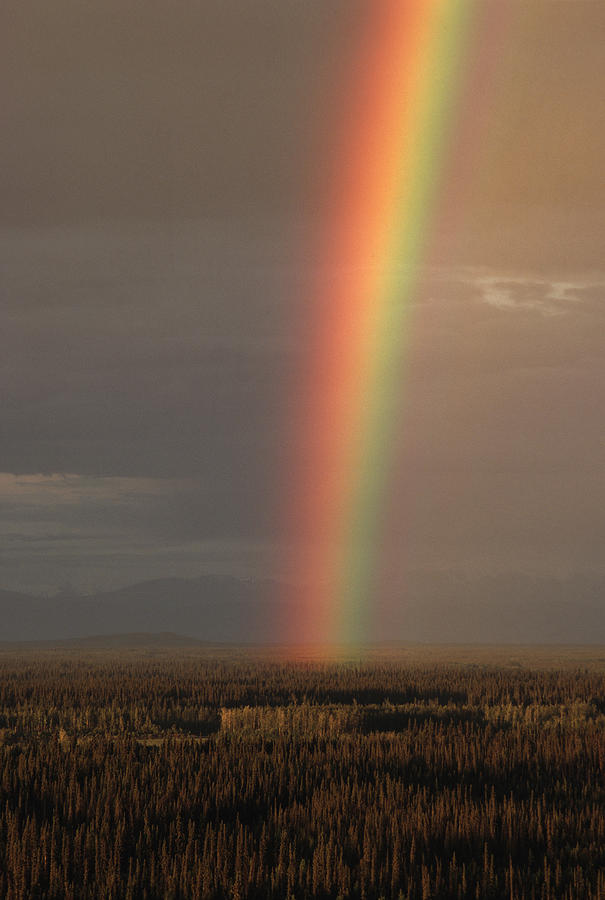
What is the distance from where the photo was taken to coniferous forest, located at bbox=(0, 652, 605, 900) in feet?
34.2

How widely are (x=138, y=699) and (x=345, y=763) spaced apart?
19714 millimetres

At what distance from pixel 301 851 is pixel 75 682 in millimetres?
37319

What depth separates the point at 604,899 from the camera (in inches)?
384

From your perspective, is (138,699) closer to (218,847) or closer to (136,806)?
Result: (136,806)

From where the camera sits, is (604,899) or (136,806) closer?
(604,899)

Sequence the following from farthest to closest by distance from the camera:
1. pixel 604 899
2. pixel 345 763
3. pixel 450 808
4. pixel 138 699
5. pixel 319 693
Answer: pixel 319 693 < pixel 138 699 < pixel 345 763 < pixel 450 808 < pixel 604 899

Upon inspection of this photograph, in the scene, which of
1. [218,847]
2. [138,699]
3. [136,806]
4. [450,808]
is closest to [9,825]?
[136,806]

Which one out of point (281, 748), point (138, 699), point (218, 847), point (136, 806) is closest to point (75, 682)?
point (138, 699)

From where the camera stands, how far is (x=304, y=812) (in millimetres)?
13648

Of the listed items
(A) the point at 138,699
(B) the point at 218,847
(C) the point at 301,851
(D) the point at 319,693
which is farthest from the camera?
(D) the point at 319,693

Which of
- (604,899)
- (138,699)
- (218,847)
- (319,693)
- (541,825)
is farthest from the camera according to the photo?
(319,693)

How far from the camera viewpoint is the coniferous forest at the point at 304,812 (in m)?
10.4

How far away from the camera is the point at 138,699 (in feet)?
121

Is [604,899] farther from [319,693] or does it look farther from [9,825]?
[319,693]
